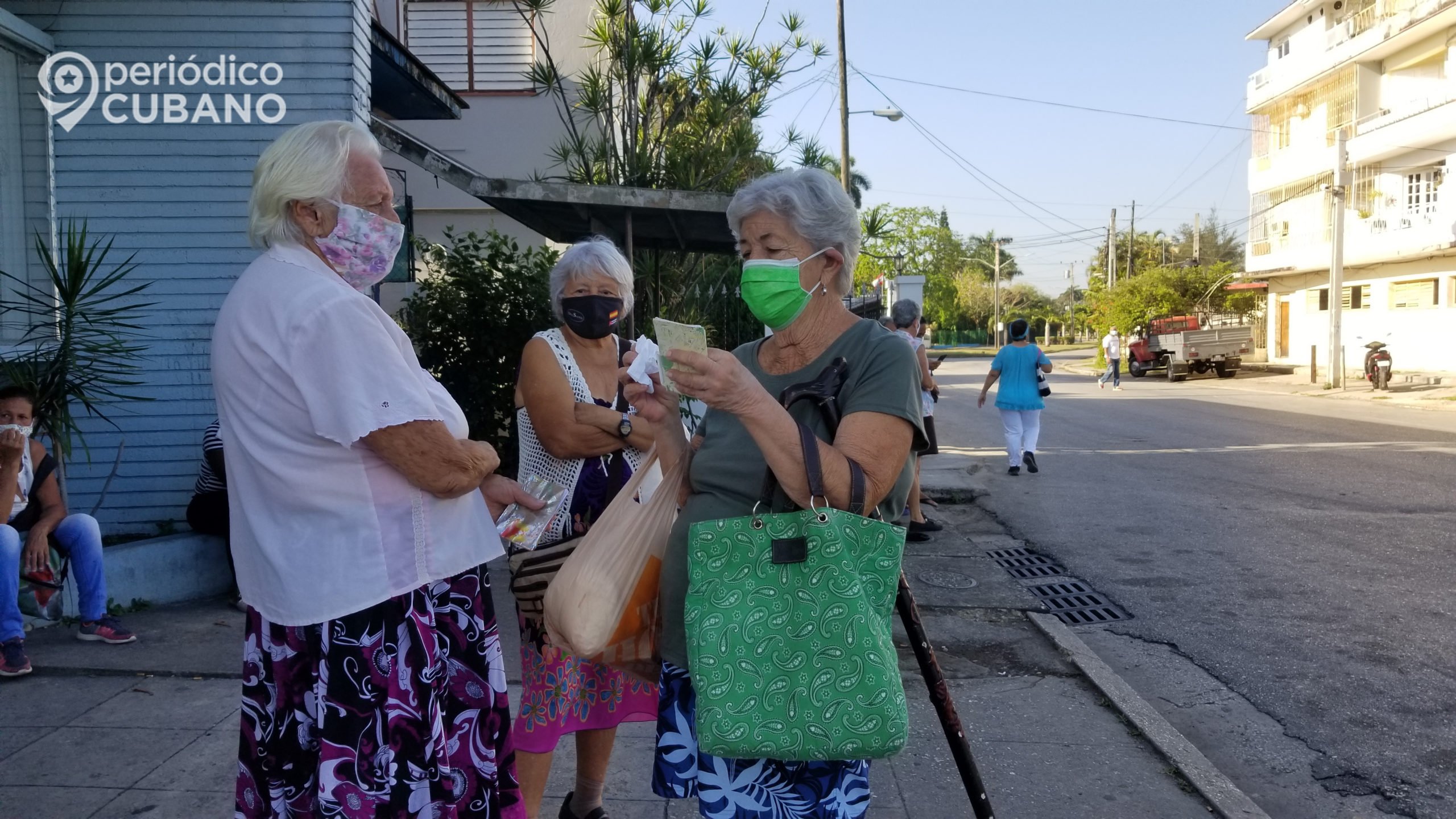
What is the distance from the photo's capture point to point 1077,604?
6.38 metres

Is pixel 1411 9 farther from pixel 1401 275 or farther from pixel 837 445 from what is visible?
pixel 837 445

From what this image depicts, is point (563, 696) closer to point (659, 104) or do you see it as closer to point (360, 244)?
point (360, 244)

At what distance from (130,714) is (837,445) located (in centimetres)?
363

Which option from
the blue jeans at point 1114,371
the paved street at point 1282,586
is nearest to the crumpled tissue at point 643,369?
the paved street at point 1282,586

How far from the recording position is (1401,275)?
29344 mm

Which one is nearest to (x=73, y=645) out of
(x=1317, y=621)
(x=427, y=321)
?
(x=427, y=321)

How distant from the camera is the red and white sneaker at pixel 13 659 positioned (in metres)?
4.53

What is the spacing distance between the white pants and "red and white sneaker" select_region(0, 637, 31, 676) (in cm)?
951

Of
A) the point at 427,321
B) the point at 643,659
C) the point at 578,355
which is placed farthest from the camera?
the point at 427,321

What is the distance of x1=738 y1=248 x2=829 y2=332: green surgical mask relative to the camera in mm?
2240

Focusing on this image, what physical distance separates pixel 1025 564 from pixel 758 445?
5939 mm

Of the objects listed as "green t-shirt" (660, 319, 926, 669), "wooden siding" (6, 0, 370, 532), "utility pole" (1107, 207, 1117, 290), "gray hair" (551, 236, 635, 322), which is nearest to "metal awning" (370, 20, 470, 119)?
"wooden siding" (6, 0, 370, 532)

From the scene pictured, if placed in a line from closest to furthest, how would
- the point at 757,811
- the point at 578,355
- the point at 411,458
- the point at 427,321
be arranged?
the point at 411,458 → the point at 757,811 → the point at 578,355 → the point at 427,321

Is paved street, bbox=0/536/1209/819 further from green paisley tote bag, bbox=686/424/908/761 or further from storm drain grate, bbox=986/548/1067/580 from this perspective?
green paisley tote bag, bbox=686/424/908/761
